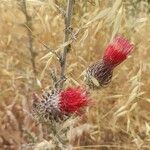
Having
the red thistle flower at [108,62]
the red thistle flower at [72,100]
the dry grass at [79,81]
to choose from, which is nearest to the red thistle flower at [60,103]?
the red thistle flower at [72,100]

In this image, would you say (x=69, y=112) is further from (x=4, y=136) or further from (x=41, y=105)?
(x=4, y=136)

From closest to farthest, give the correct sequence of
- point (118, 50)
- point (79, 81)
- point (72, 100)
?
1. point (72, 100)
2. point (118, 50)
3. point (79, 81)

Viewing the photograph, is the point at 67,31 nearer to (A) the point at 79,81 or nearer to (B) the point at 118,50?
(B) the point at 118,50

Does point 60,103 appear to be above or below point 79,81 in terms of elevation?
below

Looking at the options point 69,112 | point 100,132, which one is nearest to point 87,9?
point 100,132

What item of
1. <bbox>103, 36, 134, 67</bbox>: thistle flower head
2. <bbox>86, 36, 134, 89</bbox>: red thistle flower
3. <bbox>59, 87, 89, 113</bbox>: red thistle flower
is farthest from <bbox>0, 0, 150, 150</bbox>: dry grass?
<bbox>59, 87, 89, 113</bbox>: red thistle flower

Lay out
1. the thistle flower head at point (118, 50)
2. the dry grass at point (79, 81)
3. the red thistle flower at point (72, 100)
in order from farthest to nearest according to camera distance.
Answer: the dry grass at point (79, 81) < the thistle flower head at point (118, 50) < the red thistle flower at point (72, 100)

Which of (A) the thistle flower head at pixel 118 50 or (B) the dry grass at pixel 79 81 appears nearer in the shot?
(A) the thistle flower head at pixel 118 50

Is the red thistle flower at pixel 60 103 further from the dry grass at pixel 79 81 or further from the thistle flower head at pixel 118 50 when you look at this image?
the dry grass at pixel 79 81

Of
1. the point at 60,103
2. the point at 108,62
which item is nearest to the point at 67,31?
the point at 108,62
